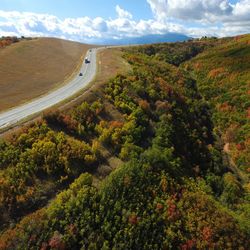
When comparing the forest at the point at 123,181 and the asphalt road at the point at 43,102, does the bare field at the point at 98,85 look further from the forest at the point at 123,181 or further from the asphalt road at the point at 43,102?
the asphalt road at the point at 43,102

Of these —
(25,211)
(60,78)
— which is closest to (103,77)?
(60,78)

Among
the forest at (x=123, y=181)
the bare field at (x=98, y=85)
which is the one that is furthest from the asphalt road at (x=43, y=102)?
the forest at (x=123, y=181)

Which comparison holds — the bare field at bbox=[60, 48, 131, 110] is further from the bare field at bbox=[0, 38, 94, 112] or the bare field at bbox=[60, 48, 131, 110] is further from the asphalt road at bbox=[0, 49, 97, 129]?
the bare field at bbox=[0, 38, 94, 112]

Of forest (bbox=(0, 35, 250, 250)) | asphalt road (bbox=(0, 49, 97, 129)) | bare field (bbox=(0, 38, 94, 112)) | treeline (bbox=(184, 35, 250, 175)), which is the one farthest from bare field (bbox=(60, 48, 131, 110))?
treeline (bbox=(184, 35, 250, 175))

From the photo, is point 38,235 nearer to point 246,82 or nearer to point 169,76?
point 169,76

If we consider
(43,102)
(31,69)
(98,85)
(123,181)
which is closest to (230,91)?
(98,85)

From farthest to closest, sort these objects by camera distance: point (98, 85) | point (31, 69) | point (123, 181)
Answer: point (31, 69), point (98, 85), point (123, 181)

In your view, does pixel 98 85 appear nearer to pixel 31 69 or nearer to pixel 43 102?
pixel 43 102

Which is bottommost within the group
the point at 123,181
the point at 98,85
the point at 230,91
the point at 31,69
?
the point at 230,91
